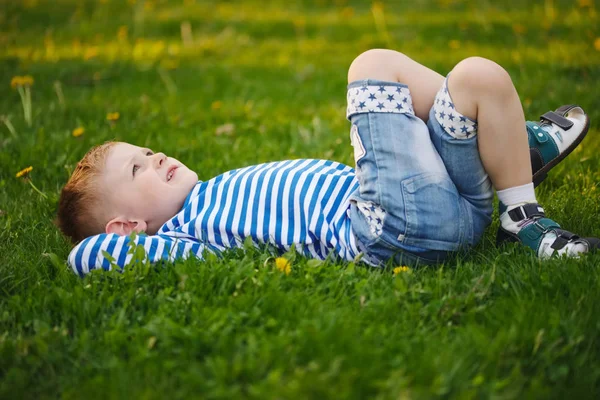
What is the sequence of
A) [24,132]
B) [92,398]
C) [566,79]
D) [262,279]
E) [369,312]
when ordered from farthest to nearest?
[566,79], [24,132], [262,279], [369,312], [92,398]

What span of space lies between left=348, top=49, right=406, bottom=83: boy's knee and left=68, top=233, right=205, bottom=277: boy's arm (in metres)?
0.89

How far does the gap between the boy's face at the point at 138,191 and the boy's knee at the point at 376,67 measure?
81cm

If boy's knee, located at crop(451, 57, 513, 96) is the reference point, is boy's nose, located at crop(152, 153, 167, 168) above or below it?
below

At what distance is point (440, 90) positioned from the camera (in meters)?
2.13

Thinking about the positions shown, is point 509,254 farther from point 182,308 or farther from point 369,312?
point 182,308

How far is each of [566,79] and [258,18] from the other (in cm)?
391

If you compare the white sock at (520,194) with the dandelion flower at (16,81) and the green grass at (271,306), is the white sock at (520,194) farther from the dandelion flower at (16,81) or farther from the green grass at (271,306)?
the dandelion flower at (16,81)

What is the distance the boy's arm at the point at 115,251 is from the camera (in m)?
2.10

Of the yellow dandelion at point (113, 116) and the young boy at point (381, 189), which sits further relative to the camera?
the yellow dandelion at point (113, 116)

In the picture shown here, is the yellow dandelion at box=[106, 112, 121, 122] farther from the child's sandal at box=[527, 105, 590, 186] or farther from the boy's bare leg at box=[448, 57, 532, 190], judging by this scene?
the child's sandal at box=[527, 105, 590, 186]

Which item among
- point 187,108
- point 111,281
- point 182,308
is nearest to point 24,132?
point 187,108

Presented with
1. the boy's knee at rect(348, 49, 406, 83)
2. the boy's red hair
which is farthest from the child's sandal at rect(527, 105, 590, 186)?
the boy's red hair

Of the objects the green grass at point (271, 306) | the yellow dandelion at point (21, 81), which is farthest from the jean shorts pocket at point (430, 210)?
the yellow dandelion at point (21, 81)

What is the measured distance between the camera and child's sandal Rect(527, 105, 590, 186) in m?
2.22
